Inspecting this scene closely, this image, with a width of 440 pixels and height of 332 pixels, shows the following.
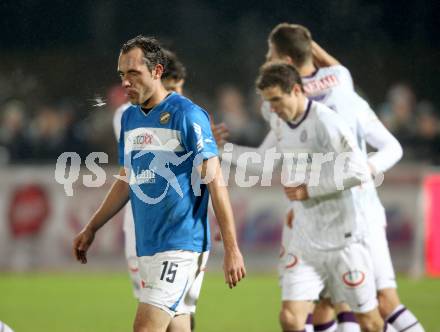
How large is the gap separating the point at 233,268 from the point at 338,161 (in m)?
1.44

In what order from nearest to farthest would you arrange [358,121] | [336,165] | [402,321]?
[336,165] < [402,321] < [358,121]

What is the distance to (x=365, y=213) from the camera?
236 inches

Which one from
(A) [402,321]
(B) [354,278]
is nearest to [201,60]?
(B) [354,278]

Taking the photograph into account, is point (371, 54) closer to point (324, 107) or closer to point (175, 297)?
point (324, 107)

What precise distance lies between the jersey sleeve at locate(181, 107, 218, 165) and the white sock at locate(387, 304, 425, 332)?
1837mm

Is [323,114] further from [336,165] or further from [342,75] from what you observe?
[342,75]

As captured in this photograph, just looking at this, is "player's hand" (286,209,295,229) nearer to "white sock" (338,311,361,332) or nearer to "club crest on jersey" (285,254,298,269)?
"club crest on jersey" (285,254,298,269)

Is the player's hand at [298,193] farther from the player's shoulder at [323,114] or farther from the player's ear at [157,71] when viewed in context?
the player's ear at [157,71]

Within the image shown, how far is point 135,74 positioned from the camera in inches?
190

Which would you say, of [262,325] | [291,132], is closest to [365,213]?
[291,132]

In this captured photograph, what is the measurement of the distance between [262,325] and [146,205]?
12.1 feet

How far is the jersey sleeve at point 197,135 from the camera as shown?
475cm

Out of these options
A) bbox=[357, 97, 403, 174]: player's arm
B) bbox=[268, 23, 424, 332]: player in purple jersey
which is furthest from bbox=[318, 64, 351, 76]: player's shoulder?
bbox=[357, 97, 403, 174]: player's arm

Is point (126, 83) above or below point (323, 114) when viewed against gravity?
above
